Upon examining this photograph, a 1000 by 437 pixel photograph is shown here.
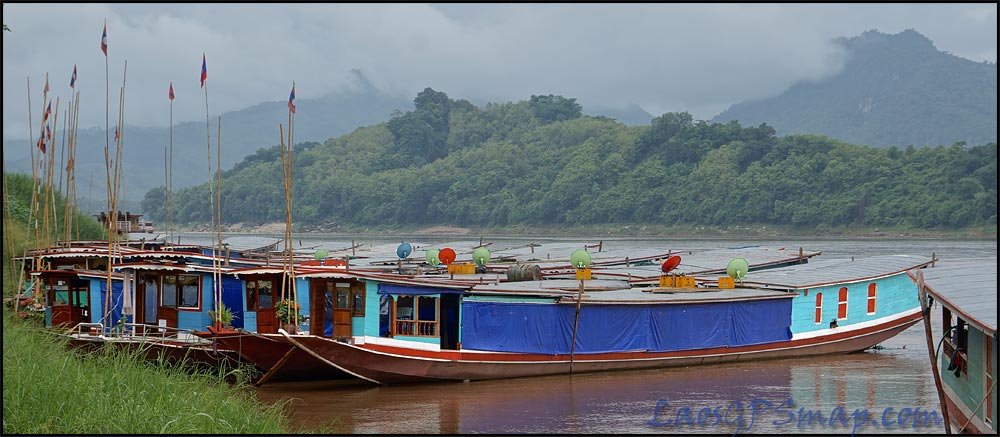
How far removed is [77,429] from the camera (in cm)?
1113

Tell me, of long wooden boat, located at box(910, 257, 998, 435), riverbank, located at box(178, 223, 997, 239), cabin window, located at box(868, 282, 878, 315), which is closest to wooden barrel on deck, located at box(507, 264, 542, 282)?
cabin window, located at box(868, 282, 878, 315)

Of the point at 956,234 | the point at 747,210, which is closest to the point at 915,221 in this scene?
the point at 956,234

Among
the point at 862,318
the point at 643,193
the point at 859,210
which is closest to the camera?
the point at 862,318

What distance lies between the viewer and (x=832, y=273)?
26.3 meters

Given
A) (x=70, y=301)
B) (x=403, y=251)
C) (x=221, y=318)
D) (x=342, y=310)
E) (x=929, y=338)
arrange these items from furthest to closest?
(x=403, y=251)
(x=70, y=301)
(x=342, y=310)
(x=221, y=318)
(x=929, y=338)

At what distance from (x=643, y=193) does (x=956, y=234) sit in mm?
26490

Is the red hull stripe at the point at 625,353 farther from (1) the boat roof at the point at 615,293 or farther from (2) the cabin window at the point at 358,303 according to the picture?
(1) the boat roof at the point at 615,293

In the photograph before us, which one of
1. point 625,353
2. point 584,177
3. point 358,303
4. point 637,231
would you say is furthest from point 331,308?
point 584,177

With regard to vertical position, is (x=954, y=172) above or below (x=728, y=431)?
above

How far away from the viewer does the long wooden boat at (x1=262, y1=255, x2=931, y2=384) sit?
773 inches

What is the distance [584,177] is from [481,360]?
82.0 metres

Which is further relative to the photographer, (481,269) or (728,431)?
(481,269)

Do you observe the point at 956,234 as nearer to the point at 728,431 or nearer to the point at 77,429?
the point at 728,431

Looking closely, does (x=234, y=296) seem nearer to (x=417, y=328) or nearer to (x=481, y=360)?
(x=417, y=328)
